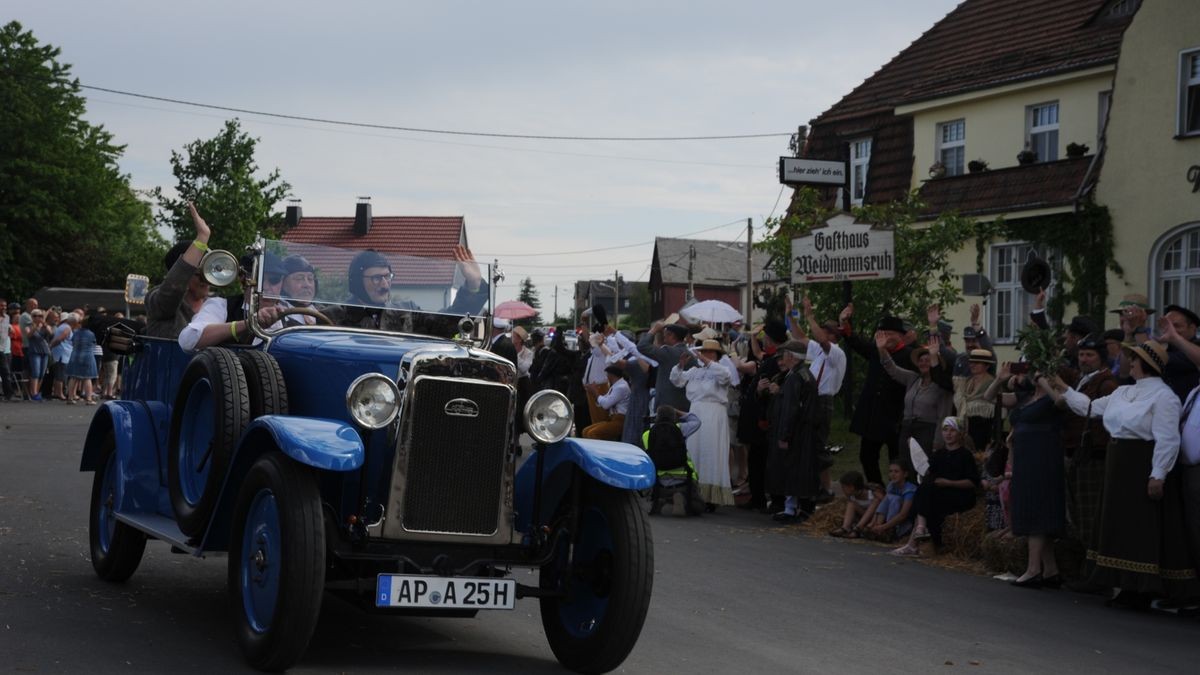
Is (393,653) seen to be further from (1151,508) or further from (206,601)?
(1151,508)

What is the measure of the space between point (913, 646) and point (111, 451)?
5.14 metres

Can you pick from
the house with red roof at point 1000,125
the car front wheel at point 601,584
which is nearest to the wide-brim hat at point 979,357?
the car front wheel at point 601,584

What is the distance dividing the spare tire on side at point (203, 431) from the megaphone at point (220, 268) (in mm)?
452

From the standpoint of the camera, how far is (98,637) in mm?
7332

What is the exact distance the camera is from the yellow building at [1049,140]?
79.9 ft

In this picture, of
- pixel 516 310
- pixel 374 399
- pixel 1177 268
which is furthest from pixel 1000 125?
pixel 374 399

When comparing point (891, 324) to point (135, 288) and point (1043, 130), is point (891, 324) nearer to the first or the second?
point (1043, 130)

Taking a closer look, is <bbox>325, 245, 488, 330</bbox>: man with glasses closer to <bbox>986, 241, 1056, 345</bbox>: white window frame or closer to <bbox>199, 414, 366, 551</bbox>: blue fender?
<bbox>199, 414, 366, 551</bbox>: blue fender

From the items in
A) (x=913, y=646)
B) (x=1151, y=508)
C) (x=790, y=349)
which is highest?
(x=790, y=349)

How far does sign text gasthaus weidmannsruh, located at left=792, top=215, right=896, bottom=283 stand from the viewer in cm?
1675

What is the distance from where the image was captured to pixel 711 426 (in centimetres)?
1628

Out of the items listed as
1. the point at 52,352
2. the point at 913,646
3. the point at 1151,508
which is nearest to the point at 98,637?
the point at 913,646

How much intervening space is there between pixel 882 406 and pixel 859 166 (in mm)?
20012

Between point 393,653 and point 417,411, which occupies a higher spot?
point 417,411
